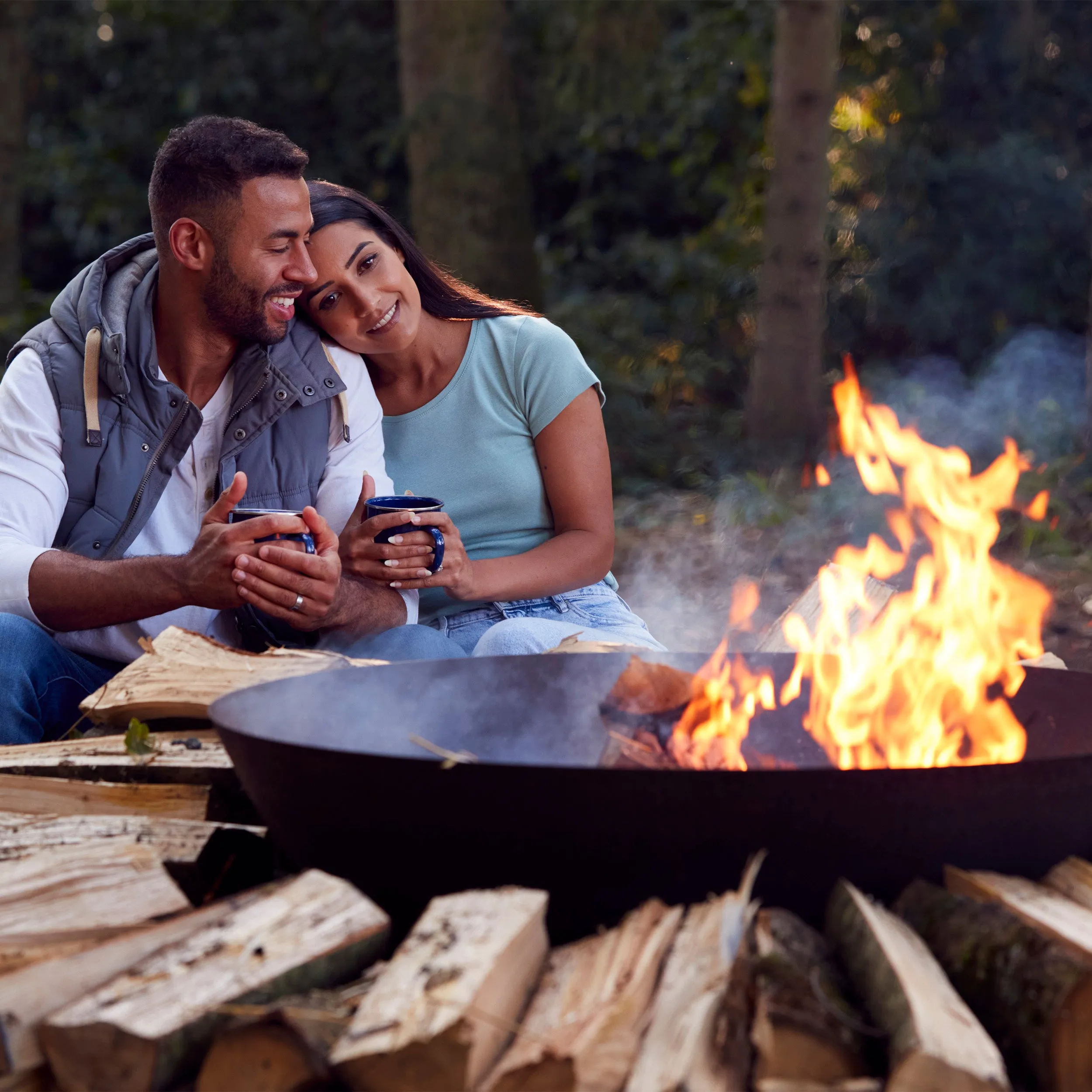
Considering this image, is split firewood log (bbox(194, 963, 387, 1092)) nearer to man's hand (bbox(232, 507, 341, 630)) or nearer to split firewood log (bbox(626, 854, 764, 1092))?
split firewood log (bbox(626, 854, 764, 1092))

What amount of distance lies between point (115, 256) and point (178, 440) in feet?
1.60

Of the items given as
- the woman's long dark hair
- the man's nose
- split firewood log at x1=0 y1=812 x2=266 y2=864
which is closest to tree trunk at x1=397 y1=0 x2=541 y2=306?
the woman's long dark hair

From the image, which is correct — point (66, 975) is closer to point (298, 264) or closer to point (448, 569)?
point (448, 569)

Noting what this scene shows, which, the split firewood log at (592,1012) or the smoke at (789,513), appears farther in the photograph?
the smoke at (789,513)

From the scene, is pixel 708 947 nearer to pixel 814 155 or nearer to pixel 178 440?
pixel 178 440

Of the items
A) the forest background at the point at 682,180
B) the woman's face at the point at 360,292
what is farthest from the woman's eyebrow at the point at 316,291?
the forest background at the point at 682,180

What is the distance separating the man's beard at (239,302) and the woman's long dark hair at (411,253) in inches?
8.1

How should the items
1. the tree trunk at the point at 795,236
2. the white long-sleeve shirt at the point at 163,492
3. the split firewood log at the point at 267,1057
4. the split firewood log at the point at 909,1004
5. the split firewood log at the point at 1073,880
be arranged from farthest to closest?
1. the tree trunk at the point at 795,236
2. the white long-sleeve shirt at the point at 163,492
3. the split firewood log at the point at 1073,880
4. the split firewood log at the point at 267,1057
5. the split firewood log at the point at 909,1004

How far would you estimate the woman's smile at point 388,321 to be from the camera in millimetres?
2881

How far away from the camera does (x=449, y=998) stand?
143cm

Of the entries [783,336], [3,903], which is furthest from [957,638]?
[783,336]

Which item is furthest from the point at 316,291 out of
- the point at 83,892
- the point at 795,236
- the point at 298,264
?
the point at 795,236

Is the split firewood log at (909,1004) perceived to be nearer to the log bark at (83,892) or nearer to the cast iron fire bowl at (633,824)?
the cast iron fire bowl at (633,824)

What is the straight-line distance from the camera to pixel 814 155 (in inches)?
251
